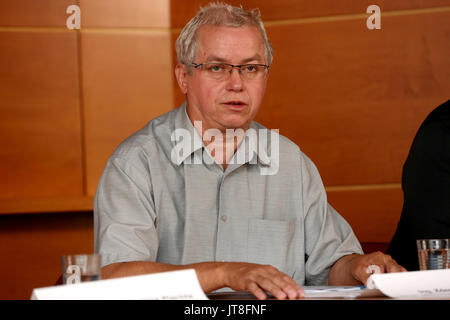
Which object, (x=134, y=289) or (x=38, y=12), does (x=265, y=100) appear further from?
(x=134, y=289)

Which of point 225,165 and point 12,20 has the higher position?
point 12,20

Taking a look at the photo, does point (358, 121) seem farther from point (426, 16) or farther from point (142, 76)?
point (142, 76)

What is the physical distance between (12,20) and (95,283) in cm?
282

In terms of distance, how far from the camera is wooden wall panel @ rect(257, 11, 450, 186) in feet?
11.4

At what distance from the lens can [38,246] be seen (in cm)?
351

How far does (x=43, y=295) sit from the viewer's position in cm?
102

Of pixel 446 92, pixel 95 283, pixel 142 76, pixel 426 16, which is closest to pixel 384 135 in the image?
pixel 446 92

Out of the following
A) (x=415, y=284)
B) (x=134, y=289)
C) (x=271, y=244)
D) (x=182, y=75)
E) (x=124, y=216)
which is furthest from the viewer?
(x=182, y=75)

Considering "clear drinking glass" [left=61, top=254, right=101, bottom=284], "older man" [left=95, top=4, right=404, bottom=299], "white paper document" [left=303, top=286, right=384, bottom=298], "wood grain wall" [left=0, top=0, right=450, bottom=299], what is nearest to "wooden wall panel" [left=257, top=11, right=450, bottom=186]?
"wood grain wall" [left=0, top=0, right=450, bottom=299]

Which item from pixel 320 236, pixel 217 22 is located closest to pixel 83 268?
pixel 320 236

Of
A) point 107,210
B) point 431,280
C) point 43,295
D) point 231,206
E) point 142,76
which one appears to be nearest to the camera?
point 43,295

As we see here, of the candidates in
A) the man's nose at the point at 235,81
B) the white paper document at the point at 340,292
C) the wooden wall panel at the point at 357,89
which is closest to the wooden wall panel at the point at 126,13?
the wooden wall panel at the point at 357,89

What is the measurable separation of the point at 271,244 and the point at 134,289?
99cm

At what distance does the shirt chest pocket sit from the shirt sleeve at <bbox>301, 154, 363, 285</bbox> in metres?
0.07
